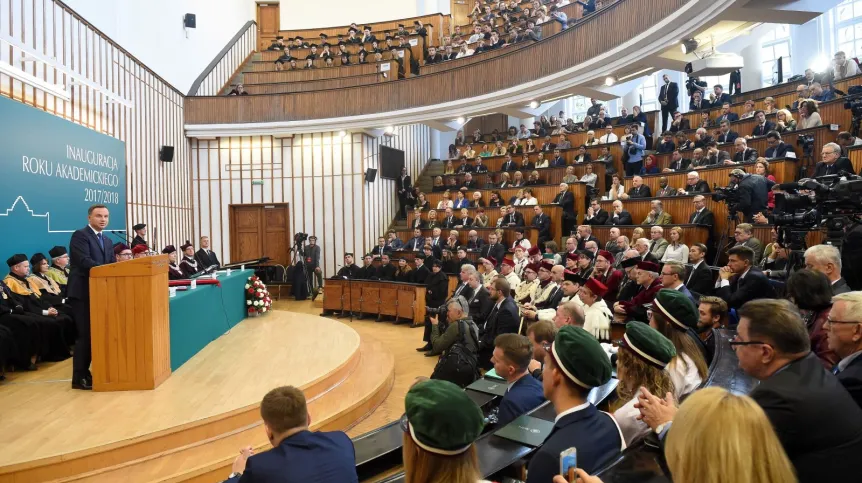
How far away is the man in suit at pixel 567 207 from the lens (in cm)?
916

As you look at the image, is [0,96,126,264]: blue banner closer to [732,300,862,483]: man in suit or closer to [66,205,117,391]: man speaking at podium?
[66,205,117,391]: man speaking at podium

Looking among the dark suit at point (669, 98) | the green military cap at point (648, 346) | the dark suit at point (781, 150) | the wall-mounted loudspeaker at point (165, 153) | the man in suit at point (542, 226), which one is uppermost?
the dark suit at point (669, 98)

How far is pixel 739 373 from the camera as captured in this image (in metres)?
2.53

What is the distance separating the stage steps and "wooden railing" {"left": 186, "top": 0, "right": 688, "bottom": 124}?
20.2 feet

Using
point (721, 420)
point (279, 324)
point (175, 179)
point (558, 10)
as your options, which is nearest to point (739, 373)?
point (721, 420)

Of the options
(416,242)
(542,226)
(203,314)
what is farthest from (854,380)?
(416,242)

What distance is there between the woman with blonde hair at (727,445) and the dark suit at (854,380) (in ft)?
3.25

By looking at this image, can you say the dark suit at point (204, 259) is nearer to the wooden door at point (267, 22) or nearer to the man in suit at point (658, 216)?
the man in suit at point (658, 216)

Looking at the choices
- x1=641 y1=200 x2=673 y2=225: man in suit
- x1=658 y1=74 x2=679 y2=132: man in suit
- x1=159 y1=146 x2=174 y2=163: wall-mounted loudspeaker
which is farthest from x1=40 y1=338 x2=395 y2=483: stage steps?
x1=658 y1=74 x2=679 y2=132: man in suit

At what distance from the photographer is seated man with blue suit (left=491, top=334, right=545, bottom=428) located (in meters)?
2.52

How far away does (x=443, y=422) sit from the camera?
1.32 meters

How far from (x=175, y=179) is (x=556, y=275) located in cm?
915

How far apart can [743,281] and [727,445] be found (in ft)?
11.6

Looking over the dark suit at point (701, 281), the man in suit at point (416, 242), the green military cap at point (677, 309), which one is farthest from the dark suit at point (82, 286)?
the man in suit at point (416, 242)
